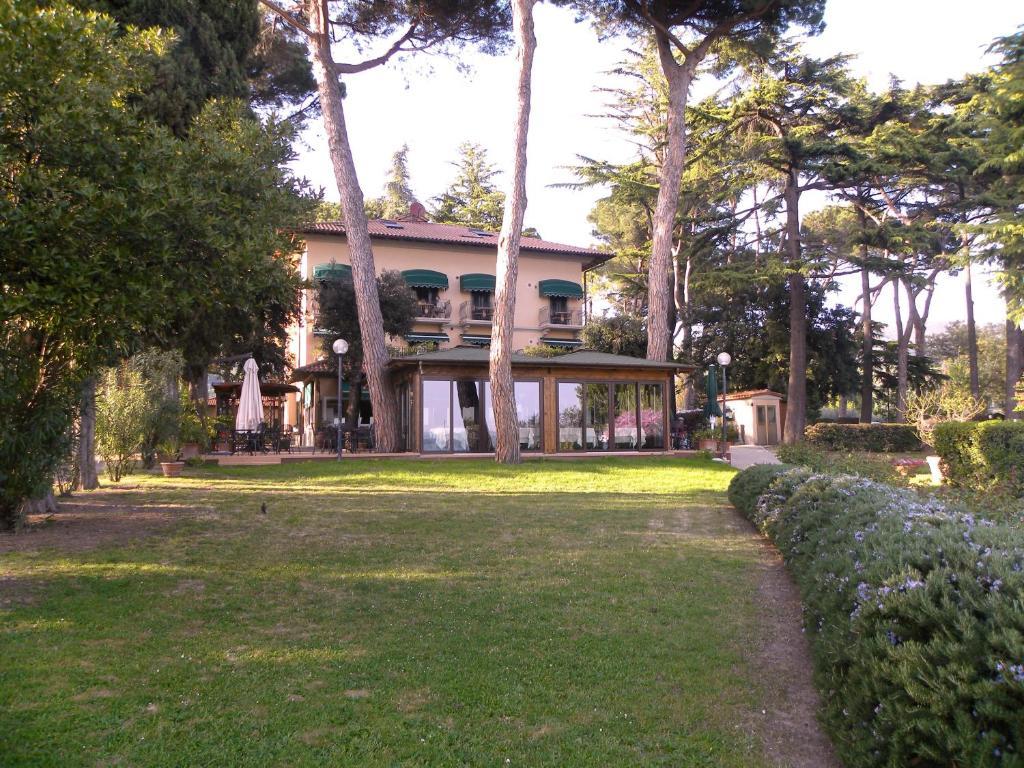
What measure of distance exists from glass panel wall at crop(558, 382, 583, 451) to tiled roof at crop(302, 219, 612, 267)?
13075 mm

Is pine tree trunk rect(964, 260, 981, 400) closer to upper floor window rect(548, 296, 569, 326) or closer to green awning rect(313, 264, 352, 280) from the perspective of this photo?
upper floor window rect(548, 296, 569, 326)

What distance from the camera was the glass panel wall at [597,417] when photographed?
65.1ft

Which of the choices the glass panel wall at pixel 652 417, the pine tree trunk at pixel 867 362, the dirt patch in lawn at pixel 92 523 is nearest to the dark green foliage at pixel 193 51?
the dirt patch in lawn at pixel 92 523

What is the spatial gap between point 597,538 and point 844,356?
28.4 meters

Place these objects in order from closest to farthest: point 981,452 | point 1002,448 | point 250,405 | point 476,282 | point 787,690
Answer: point 787,690, point 1002,448, point 981,452, point 250,405, point 476,282

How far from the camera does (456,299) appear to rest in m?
32.8

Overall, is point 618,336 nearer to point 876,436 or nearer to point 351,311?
point 876,436

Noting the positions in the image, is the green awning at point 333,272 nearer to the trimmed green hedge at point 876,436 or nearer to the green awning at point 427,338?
the green awning at point 427,338

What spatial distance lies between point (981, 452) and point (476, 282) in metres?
22.8

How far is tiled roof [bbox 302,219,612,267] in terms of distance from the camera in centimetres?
Result: 3067

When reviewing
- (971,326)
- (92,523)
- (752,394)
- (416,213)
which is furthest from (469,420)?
(971,326)

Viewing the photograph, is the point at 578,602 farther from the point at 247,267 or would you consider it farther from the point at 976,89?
the point at 976,89

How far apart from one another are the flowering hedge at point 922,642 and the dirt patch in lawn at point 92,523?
644 cm

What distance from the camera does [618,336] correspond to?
104ft
